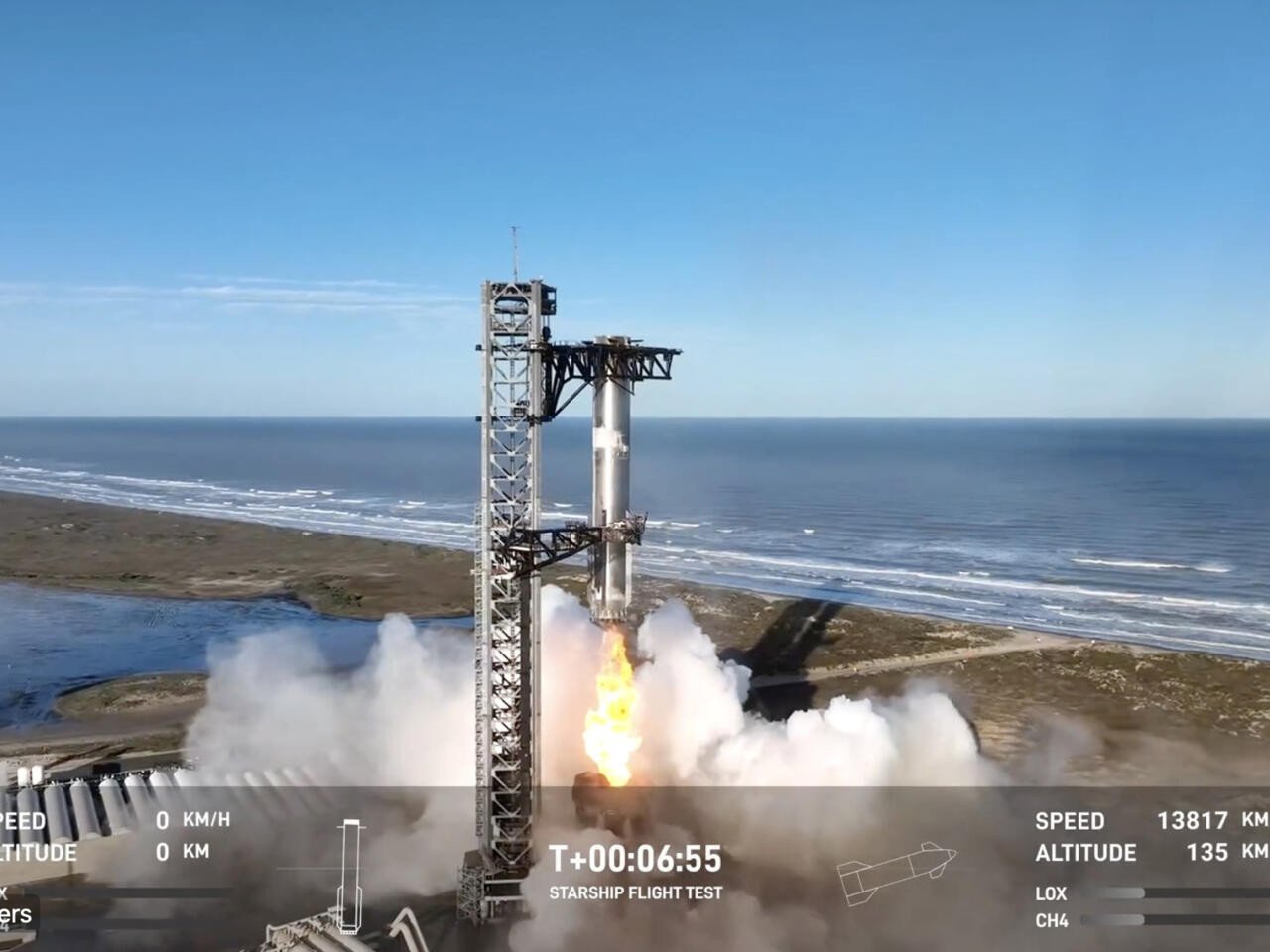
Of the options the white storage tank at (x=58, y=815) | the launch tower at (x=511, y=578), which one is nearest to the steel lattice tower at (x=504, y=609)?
the launch tower at (x=511, y=578)

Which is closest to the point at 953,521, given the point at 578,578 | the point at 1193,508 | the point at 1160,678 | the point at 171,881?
the point at 1193,508

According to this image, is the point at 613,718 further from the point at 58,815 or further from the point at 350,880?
the point at 58,815

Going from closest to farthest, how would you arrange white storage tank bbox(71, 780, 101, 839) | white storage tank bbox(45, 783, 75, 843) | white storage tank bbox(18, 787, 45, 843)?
white storage tank bbox(18, 787, 45, 843), white storage tank bbox(45, 783, 75, 843), white storage tank bbox(71, 780, 101, 839)

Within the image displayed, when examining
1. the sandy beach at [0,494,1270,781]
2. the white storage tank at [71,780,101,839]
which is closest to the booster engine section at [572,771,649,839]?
the white storage tank at [71,780,101,839]

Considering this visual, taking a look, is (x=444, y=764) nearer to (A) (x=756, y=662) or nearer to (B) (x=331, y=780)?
(B) (x=331, y=780)
